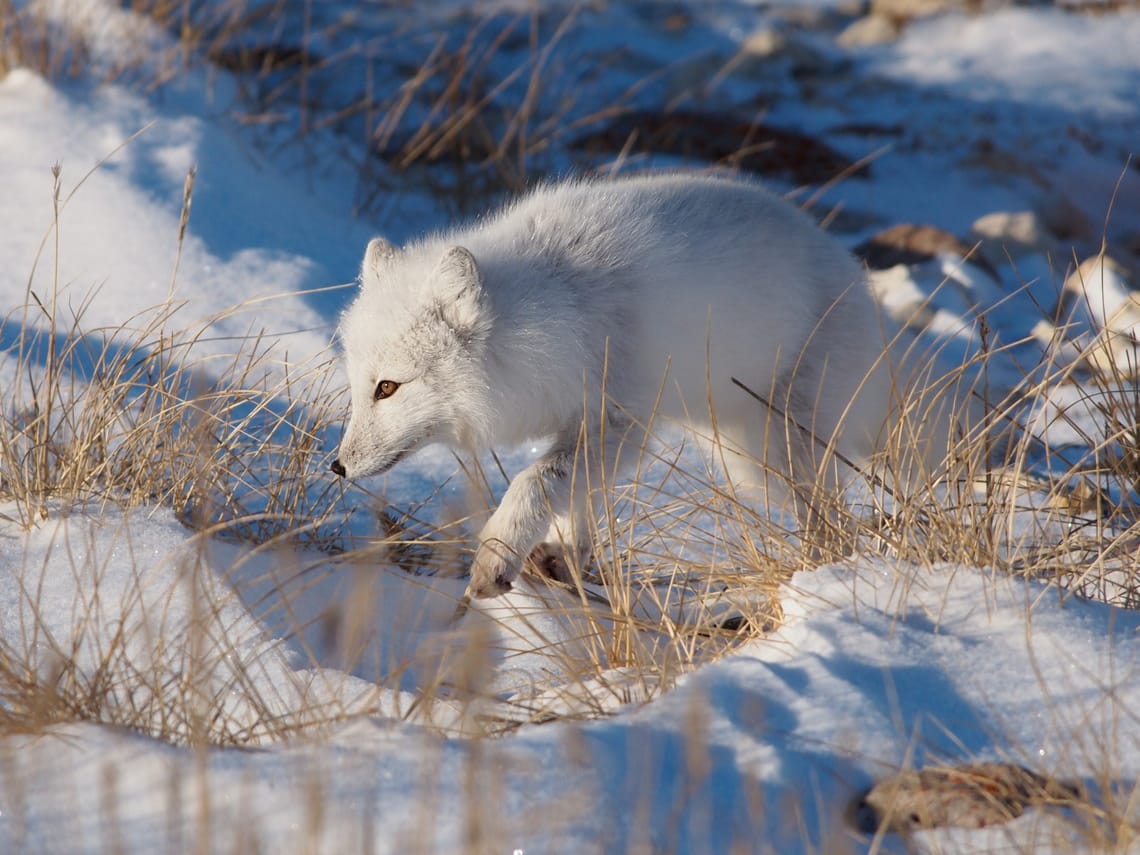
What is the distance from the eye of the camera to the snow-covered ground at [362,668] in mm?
1618

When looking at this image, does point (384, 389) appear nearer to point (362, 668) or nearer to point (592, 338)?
point (592, 338)

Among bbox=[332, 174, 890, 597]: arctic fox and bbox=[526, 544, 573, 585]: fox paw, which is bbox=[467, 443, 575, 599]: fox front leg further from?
bbox=[526, 544, 573, 585]: fox paw

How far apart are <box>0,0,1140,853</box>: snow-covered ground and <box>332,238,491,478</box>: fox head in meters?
0.32

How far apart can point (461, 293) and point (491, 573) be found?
0.67 metres

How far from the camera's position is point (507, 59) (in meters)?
8.53

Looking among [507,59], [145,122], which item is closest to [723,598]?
[145,122]

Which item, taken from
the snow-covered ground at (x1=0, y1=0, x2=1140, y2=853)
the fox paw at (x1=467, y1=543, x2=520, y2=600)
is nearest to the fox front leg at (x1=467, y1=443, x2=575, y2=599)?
the fox paw at (x1=467, y1=543, x2=520, y2=600)

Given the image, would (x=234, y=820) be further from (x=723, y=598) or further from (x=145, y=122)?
(x=145, y=122)

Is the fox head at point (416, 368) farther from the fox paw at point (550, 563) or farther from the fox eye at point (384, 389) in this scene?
the fox paw at point (550, 563)

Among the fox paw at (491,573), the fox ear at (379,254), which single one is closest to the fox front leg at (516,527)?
the fox paw at (491,573)

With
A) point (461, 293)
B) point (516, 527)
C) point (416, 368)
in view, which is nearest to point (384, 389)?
point (416, 368)

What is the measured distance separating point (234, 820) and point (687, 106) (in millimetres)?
7049

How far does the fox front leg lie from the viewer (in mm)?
2754

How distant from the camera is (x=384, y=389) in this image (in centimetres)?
284
